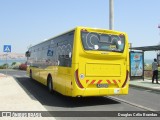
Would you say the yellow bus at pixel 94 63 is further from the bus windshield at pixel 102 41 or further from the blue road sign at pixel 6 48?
the blue road sign at pixel 6 48

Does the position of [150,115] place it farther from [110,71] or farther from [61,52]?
[61,52]

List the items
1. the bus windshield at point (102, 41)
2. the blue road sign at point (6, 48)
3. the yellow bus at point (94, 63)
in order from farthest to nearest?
the blue road sign at point (6, 48)
the bus windshield at point (102, 41)
the yellow bus at point (94, 63)

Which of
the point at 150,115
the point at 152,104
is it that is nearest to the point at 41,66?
the point at 152,104

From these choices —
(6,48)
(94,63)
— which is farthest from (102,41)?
(6,48)

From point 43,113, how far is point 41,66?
935 cm

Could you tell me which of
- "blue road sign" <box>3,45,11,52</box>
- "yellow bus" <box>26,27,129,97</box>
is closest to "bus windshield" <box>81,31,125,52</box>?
"yellow bus" <box>26,27,129,97</box>

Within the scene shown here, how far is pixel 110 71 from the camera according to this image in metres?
11.8

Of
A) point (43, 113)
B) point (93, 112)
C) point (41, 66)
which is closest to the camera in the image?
point (43, 113)

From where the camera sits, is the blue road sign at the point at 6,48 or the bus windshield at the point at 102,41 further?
the blue road sign at the point at 6,48

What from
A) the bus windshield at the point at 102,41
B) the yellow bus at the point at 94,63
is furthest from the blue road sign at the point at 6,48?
the bus windshield at the point at 102,41

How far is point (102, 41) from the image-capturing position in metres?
11.8

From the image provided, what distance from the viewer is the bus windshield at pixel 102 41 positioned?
11.5 metres

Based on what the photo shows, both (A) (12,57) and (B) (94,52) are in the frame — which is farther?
(A) (12,57)

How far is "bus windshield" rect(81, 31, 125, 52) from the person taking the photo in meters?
11.5
